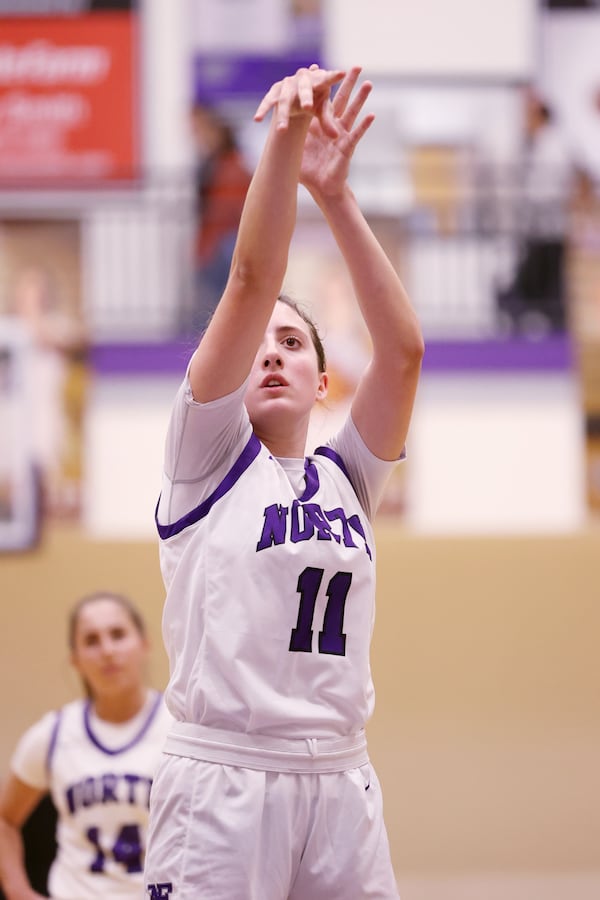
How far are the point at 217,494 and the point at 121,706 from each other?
1492 millimetres

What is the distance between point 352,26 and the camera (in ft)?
25.1

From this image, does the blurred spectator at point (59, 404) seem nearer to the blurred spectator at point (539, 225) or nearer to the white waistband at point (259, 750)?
the blurred spectator at point (539, 225)

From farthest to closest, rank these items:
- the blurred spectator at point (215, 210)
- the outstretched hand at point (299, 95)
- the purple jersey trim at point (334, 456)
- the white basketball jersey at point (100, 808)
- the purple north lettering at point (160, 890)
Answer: the blurred spectator at point (215, 210) → the white basketball jersey at point (100, 808) → the purple jersey trim at point (334, 456) → the purple north lettering at point (160, 890) → the outstretched hand at point (299, 95)

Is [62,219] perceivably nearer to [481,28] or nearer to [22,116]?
[22,116]

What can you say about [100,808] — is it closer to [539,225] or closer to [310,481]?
[310,481]

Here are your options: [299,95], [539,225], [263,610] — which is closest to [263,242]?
[299,95]

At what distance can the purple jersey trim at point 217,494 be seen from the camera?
1736 millimetres

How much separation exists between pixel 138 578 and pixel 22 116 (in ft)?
11.0

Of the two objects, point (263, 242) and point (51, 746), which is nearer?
point (263, 242)

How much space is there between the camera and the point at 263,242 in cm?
162

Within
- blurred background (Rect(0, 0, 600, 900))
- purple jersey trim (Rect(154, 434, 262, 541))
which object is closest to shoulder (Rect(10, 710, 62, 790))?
purple jersey trim (Rect(154, 434, 262, 541))

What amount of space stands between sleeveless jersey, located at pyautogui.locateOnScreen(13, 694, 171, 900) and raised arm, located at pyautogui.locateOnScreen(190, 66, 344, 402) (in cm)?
158

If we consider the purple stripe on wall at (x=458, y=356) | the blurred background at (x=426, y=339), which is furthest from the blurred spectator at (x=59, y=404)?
the purple stripe on wall at (x=458, y=356)

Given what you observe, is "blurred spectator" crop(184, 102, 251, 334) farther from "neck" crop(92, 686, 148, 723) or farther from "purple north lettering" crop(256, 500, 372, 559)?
"purple north lettering" crop(256, 500, 372, 559)
